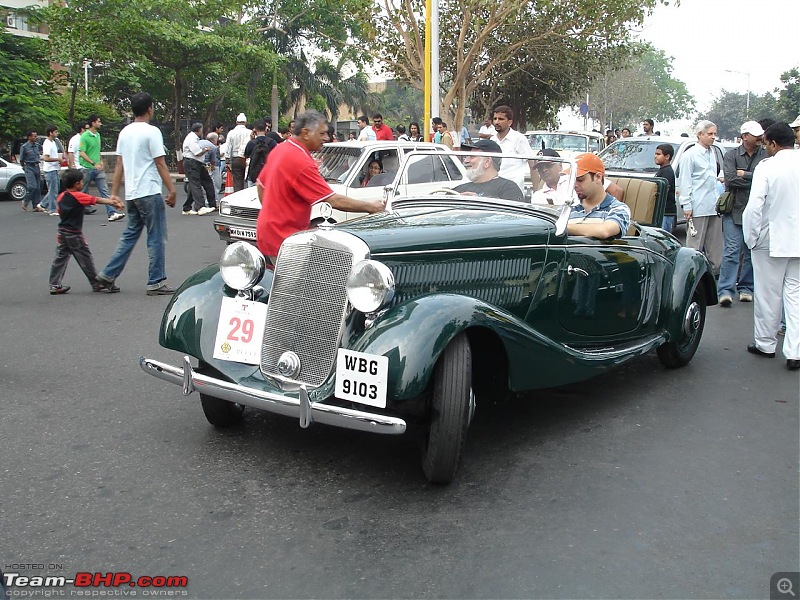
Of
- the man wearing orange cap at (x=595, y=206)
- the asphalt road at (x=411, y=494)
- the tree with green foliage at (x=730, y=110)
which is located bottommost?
the asphalt road at (x=411, y=494)

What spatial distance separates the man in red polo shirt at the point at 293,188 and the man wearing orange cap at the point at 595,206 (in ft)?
4.32

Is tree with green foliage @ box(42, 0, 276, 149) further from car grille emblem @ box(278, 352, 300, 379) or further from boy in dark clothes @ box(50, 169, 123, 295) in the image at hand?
car grille emblem @ box(278, 352, 300, 379)

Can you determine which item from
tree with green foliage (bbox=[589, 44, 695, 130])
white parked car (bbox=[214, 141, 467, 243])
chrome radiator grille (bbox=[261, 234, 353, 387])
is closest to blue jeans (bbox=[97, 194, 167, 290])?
white parked car (bbox=[214, 141, 467, 243])

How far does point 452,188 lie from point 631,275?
1.31m

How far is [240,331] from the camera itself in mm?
4332

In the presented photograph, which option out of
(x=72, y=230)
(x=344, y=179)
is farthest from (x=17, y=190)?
(x=72, y=230)

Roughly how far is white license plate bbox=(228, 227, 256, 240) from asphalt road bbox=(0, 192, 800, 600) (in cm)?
505

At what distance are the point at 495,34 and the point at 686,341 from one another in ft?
77.9

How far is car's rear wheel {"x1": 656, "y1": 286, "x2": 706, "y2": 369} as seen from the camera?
6.15m

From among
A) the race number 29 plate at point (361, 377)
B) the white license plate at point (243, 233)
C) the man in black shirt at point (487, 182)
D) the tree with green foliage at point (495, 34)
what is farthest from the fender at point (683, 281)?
the tree with green foliage at point (495, 34)

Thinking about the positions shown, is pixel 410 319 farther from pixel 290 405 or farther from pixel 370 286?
pixel 290 405

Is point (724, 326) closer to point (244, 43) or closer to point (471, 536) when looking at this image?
point (471, 536)

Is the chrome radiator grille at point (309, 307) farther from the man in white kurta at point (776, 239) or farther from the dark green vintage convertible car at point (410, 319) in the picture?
the man in white kurta at point (776, 239)

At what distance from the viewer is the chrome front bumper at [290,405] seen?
3555 millimetres
